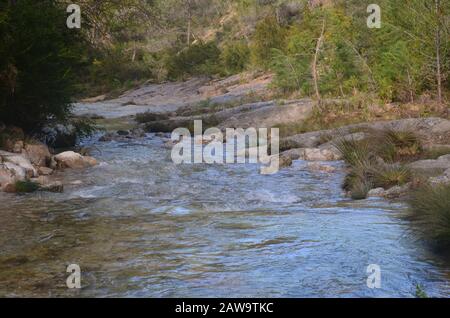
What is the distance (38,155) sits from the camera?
14.1 m

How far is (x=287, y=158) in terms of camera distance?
46.9ft

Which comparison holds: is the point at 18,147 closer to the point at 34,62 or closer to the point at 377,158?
the point at 34,62

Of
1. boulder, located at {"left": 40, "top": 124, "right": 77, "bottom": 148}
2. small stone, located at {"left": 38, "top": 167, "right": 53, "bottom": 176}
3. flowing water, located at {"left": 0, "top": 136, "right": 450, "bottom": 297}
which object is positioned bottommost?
flowing water, located at {"left": 0, "top": 136, "right": 450, "bottom": 297}

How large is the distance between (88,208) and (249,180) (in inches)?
149

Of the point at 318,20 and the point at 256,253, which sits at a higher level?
the point at 318,20

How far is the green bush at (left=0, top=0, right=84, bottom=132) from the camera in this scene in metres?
13.6

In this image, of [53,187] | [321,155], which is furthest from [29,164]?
[321,155]

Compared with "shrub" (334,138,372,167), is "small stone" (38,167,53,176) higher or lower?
lower

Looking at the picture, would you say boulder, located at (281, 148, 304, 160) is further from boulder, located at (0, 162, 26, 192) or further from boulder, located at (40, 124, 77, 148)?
boulder, located at (40, 124, 77, 148)

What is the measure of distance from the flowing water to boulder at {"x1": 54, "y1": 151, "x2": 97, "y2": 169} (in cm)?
252

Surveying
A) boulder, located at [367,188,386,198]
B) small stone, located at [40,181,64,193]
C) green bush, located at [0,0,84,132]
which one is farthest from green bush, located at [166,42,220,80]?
boulder, located at [367,188,386,198]
